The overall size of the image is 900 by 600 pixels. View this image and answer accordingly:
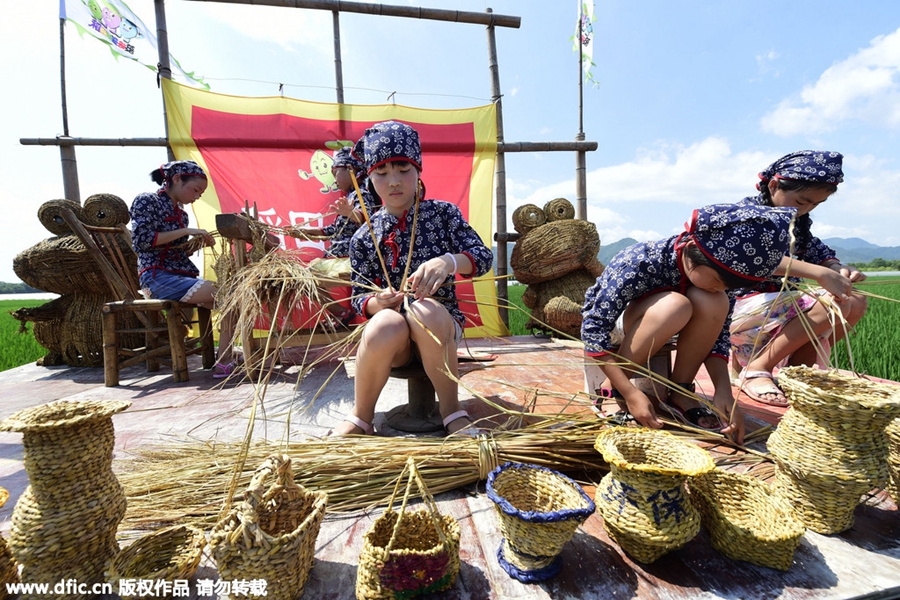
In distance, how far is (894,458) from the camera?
3.79ft

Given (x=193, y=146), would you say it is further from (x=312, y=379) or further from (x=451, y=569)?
(x=451, y=569)

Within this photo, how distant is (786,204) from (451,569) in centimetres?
→ 248

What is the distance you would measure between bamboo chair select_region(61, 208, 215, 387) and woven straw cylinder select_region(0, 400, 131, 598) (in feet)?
7.94

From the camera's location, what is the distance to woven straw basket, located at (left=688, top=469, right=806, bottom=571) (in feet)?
3.12

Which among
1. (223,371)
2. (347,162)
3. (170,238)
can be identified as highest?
(347,162)

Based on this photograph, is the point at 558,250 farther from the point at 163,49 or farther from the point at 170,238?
the point at 163,49

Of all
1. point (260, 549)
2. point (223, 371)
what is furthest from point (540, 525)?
point (223, 371)

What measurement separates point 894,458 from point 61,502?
2295 mm

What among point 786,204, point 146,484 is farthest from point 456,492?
point 786,204

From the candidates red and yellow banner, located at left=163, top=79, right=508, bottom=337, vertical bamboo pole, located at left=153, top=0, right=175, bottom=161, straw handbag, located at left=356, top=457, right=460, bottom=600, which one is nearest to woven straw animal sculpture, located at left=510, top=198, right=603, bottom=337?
red and yellow banner, located at left=163, top=79, right=508, bottom=337

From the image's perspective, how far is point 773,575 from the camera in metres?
0.96

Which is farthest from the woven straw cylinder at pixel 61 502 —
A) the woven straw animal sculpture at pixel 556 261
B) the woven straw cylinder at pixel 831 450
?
the woven straw animal sculpture at pixel 556 261

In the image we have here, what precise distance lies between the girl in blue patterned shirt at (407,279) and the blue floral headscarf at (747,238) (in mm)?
968

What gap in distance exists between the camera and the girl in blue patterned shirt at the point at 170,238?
3094 mm
